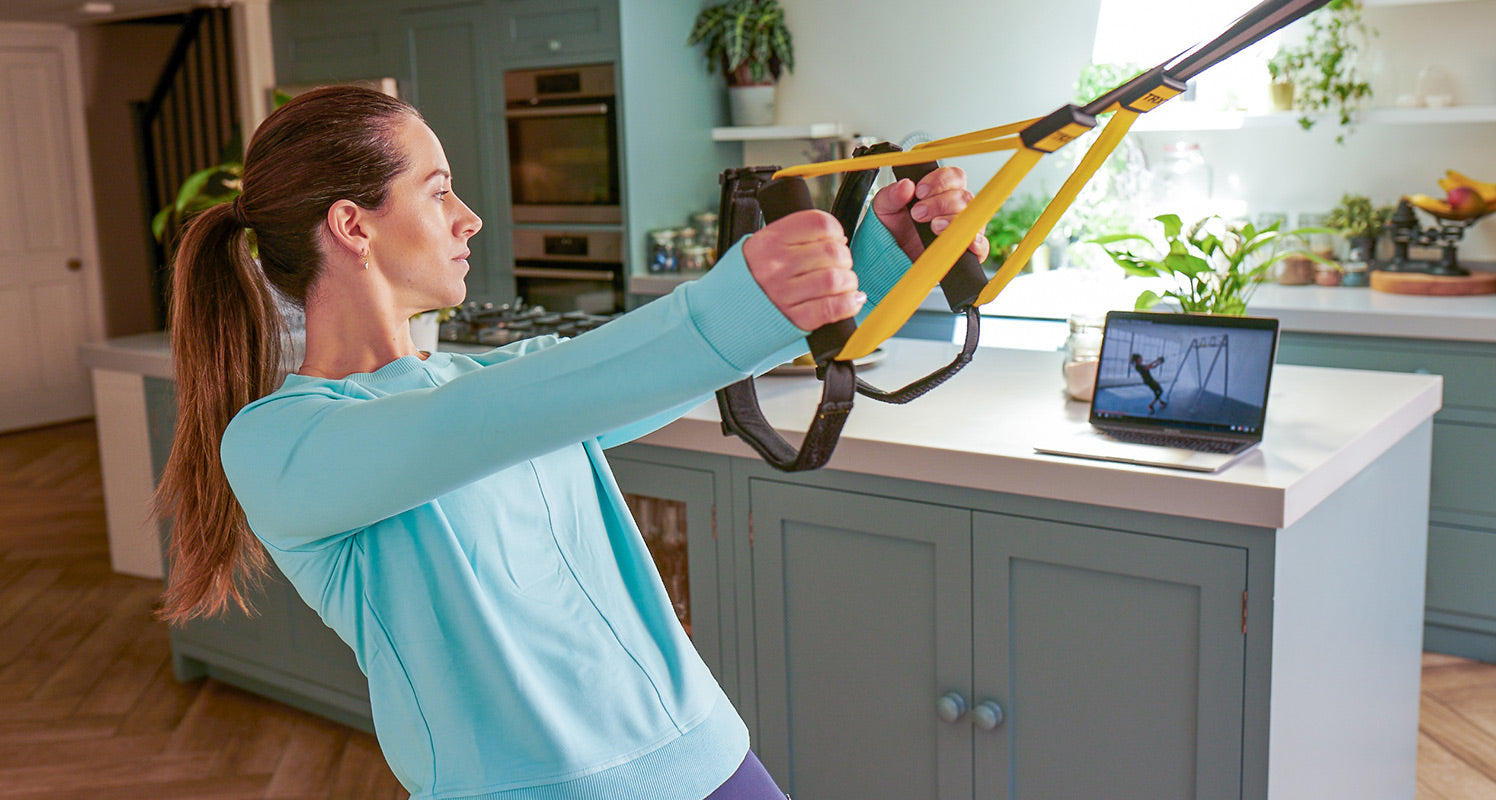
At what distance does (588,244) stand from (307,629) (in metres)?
2.30

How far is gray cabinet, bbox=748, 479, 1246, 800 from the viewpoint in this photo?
1.67 m

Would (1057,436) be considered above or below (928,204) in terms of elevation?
below

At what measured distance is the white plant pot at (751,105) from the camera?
5051mm

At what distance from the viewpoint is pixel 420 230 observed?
3.27ft

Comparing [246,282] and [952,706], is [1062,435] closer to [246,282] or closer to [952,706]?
[952,706]

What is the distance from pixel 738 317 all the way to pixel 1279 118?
3.68 metres

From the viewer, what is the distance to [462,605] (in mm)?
915

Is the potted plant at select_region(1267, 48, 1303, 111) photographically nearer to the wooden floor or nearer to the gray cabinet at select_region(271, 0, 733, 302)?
the wooden floor

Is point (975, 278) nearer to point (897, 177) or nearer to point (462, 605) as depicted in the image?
point (897, 177)

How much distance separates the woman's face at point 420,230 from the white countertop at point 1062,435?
0.90 meters

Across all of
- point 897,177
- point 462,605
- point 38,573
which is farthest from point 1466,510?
point 38,573

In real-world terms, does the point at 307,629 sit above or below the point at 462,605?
below

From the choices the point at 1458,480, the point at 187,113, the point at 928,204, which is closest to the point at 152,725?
the point at 928,204

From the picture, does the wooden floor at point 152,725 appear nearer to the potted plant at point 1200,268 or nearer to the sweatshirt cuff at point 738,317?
the potted plant at point 1200,268
